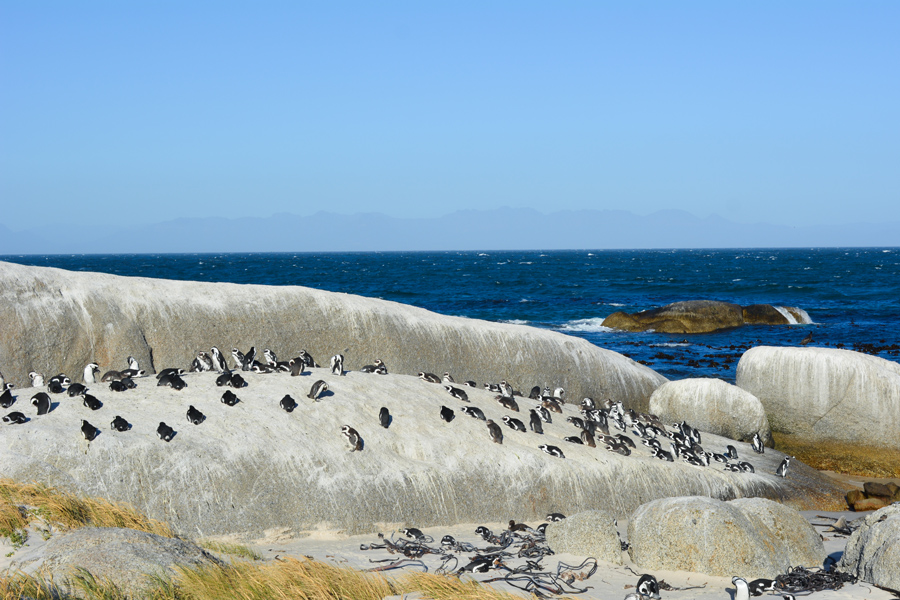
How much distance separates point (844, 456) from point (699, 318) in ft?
82.2

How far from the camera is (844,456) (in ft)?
70.4

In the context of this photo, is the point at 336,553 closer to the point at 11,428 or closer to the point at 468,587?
the point at 468,587

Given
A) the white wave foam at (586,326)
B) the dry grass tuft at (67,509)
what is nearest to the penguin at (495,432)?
the dry grass tuft at (67,509)

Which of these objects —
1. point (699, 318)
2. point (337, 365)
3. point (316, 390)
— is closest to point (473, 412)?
point (337, 365)

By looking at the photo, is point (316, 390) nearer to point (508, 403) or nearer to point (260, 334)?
point (508, 403)

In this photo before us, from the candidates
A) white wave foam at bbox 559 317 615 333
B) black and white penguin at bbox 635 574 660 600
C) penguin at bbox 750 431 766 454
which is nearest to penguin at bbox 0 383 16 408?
black and white penguin at bbox 635 574 660 600

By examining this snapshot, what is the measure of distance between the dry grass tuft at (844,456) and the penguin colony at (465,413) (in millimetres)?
2419

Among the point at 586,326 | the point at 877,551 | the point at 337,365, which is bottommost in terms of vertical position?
the point at 877,551

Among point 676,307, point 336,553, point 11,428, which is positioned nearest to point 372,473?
point 336,553

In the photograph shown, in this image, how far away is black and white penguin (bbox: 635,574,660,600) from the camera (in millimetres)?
10109

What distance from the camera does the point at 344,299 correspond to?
67.4 feet

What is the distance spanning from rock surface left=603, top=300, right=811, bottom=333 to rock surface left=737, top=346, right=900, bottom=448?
2227 centimetres

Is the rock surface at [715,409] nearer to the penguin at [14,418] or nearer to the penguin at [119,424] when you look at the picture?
the penguin at [119,424]

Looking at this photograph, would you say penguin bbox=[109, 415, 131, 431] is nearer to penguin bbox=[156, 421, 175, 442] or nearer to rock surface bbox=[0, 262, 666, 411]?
penguin bbox=[156, 421, 175, 442]
